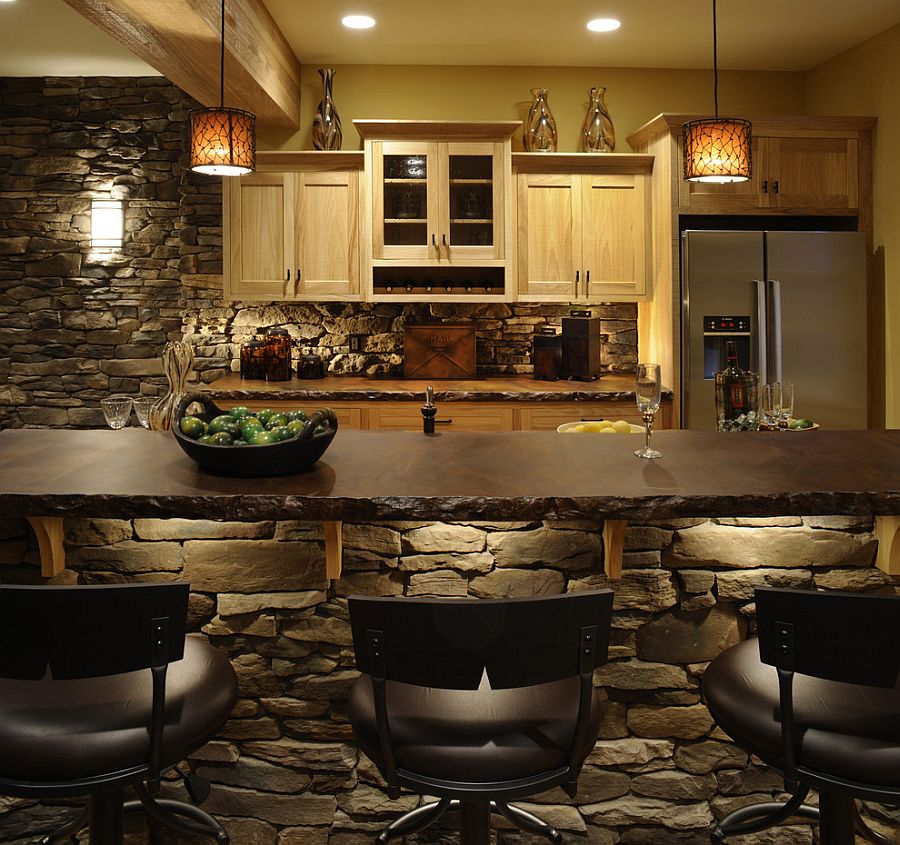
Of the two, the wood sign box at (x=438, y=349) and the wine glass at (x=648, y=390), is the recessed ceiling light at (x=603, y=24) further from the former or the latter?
the wine glass at (x=648, y=390)

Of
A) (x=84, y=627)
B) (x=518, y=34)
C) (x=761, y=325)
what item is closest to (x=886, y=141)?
(x=761, y=325)

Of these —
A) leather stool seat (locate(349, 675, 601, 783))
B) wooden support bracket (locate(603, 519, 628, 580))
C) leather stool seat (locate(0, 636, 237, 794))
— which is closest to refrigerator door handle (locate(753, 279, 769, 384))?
wooden support bracket (locate(603, 519, 628, 580))

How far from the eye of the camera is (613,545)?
2055mm

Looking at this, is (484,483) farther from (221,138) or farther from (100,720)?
(221,138)

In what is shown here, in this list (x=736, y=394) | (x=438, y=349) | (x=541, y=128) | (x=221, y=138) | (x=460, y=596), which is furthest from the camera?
(x=438, y=349)

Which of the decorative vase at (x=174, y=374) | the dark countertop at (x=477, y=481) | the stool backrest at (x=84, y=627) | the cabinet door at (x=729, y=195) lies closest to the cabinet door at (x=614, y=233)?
the cabinet door at (x=729, y=195)

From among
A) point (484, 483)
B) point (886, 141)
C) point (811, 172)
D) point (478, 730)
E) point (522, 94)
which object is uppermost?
point (522, 94)

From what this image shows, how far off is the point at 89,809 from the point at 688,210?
4314mm

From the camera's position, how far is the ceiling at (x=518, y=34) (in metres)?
4.50

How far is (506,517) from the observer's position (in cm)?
189

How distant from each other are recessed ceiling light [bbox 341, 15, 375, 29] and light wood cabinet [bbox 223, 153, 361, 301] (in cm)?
74

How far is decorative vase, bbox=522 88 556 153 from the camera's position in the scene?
5359mm

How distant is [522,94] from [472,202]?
0.87 meters

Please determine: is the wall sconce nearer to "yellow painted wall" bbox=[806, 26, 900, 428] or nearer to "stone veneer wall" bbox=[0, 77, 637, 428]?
"stone veneer wall" bbox=[0, 77, 637, 428]
